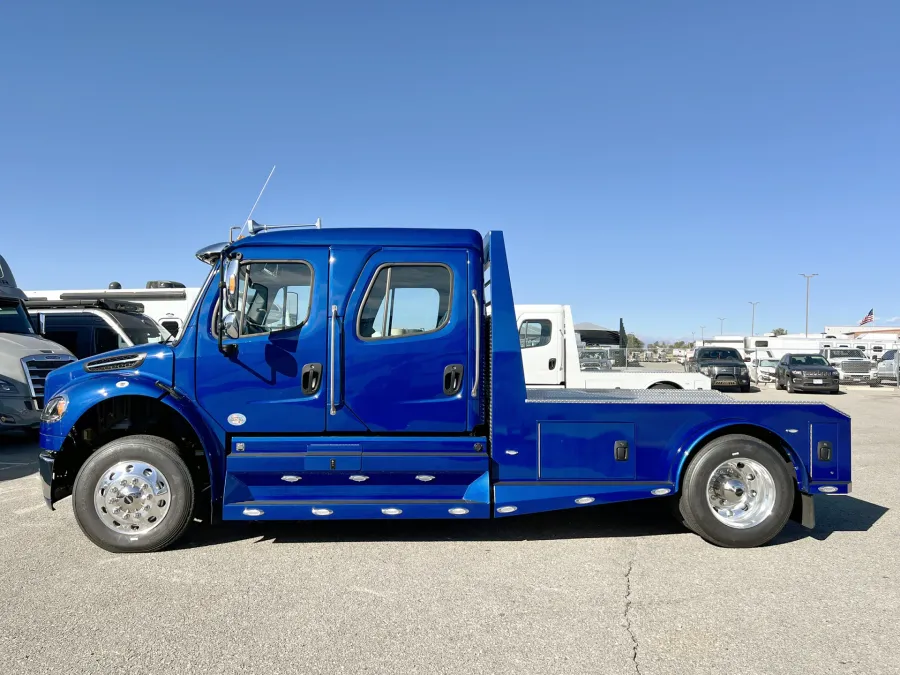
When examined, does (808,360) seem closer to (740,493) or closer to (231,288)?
(740,493)

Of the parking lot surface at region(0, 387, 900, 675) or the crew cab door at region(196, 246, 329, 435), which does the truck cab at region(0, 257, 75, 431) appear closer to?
the parking lot surface at region(0, 387, 900, 675)

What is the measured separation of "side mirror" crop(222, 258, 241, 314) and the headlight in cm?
148

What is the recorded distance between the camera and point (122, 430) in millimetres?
5152

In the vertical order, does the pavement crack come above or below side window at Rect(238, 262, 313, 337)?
below

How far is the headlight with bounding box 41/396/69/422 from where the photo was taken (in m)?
4.72

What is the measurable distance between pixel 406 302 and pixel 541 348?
250 inches

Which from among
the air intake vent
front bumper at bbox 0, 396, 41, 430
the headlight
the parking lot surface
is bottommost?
the parking lot surface

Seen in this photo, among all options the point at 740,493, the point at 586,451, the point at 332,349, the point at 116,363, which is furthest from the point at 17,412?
the point at 740,493

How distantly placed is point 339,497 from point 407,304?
159 centimetres

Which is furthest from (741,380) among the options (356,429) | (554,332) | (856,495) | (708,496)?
(356,429)

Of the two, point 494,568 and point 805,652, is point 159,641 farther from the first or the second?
point 805,652

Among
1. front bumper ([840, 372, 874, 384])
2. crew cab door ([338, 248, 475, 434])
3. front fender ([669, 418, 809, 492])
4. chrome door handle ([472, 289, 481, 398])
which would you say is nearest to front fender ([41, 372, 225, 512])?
crew cab door ([338, 248, 475, 434])

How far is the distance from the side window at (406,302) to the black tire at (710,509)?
2.36 metres

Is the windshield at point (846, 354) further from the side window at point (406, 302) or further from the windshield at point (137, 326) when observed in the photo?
the side window at point (406, 302)
